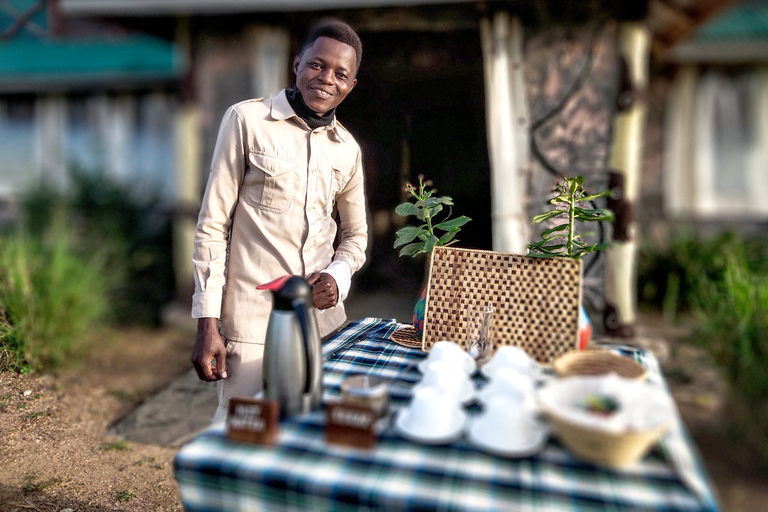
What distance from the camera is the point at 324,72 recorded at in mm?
1876

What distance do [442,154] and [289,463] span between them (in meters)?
→ 1.83

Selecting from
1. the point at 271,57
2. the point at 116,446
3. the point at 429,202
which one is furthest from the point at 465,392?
the point at 271,57

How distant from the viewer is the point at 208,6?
4.11 meters

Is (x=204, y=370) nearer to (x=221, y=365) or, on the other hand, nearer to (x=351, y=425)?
(x=221, y=365)

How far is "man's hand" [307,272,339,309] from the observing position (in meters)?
1.92

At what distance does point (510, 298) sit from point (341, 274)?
604mm

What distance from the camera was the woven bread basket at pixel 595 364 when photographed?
Result: 1.50 metres

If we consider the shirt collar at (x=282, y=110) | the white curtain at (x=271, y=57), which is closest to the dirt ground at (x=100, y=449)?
the shirt collar at (x=282, y=110)

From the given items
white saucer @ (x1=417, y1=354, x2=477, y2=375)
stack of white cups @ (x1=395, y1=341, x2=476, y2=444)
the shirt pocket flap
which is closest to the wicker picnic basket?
white saucer @ (x1=417, y1=354, x2=477, y2=375)

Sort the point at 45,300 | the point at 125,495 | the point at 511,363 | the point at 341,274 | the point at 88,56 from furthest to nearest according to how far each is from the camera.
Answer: the point at 88,56, the point at 45,300, the point at 125,495, the point at 341,274, the point at 511,363

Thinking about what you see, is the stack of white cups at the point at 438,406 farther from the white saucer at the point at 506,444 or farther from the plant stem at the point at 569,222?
the plant stem at the point at 569,222

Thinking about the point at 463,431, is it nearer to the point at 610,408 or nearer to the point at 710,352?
the point at 610,408

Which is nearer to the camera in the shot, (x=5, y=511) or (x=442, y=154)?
(x=5, y=511)

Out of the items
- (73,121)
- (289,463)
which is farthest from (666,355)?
(73,121)
